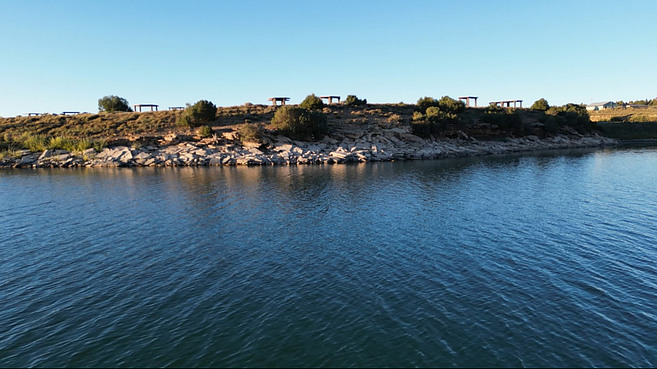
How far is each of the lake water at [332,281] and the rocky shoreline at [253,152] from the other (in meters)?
37.6

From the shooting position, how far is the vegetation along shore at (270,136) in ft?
255

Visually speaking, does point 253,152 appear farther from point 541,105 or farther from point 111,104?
point 541,105

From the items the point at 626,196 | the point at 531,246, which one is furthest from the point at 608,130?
the point at 531,246

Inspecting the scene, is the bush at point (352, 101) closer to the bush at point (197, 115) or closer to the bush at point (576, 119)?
the bush at point (197, 115)

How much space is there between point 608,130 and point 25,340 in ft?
557

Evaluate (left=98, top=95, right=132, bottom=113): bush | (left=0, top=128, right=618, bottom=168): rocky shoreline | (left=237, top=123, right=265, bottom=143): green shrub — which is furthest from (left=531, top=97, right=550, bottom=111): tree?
(left=98, top=95, right=132, bottom=113): bush

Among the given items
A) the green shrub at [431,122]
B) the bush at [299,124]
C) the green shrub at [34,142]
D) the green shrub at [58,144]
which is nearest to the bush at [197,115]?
the bush at [299,124]

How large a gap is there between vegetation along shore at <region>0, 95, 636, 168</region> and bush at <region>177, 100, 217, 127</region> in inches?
10.0

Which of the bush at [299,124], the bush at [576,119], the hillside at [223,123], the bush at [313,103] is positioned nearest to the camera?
the bush at [299,124]

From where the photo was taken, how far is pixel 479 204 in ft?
119

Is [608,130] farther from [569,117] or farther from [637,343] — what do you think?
[637,343]

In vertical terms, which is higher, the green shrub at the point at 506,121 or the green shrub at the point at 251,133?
the green shrub at the point at 506,121

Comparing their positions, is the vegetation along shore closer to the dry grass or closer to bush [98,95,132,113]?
bush [98,95,132,113]

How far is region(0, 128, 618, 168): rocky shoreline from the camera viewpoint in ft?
250
